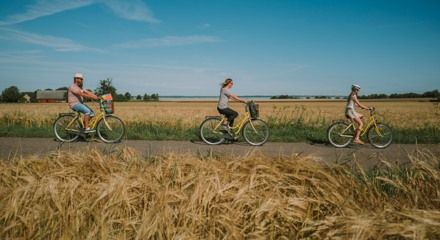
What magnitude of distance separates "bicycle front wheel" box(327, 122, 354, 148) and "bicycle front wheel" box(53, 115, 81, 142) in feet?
26.8

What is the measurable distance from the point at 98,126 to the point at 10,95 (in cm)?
9630

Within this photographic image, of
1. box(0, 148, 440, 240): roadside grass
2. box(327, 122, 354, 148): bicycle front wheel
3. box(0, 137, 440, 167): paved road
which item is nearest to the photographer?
box(0, 148, 440, 240): roadside grass

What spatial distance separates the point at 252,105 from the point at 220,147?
1.72 metres

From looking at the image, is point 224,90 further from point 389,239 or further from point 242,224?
point 389,239

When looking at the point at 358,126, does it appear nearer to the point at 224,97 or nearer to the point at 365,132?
the point at 365,132

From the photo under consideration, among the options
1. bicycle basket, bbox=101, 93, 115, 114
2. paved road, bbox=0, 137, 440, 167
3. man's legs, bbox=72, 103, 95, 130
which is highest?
bicycle basket, bbox=101, 93, 115, 114

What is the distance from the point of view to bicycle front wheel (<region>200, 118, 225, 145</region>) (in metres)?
9.48

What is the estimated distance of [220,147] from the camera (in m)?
8.85

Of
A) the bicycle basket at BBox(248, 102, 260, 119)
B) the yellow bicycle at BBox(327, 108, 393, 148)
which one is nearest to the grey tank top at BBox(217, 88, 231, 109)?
the bicycle basket at BBox(248, 102, 260, 119)

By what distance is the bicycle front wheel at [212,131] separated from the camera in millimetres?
9484

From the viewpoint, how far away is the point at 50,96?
300 ft

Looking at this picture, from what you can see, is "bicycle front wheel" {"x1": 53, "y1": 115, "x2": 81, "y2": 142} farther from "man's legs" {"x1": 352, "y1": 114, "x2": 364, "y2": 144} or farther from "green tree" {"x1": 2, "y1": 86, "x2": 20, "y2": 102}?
"green tree" {"x1": 2, "y1": 86, "x2": 20, "y2": 102}

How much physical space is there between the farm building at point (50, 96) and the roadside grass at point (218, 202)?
322 ft

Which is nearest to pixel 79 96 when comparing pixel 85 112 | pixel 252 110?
pixel 85 112
